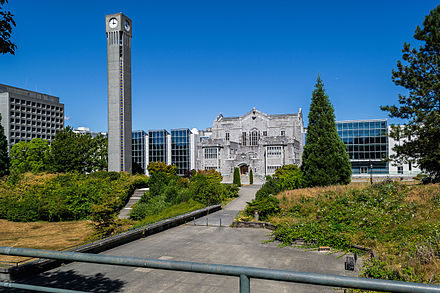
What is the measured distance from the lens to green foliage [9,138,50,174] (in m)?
48.0

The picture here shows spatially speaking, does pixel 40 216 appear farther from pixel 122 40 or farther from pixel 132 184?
pixel 122 40

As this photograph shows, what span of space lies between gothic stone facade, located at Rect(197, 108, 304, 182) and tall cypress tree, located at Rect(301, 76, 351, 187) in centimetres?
2968

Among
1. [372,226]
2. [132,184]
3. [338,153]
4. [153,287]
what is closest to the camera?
[153,287]

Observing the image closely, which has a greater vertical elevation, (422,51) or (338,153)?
(422,51)

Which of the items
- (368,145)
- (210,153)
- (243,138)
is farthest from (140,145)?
(368,145)

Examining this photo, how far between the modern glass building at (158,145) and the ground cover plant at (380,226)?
6525cm

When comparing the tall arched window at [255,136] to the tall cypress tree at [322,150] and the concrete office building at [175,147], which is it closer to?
the concrete office building at [175,147]

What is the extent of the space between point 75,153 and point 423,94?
4564cm

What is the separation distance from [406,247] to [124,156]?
45.5m

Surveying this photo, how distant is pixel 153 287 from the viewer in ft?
30.3

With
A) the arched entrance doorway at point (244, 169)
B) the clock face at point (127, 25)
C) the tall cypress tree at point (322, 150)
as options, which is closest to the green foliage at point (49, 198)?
the tall cypress tree at point (322, 150)

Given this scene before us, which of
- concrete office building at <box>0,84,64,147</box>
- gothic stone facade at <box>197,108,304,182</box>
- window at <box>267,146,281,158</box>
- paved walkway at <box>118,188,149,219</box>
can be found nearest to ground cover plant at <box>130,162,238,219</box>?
paved walkway at <box>118,188,149,219</box>

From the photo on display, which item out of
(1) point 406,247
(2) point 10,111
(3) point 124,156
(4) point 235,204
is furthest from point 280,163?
(2) point 10,111

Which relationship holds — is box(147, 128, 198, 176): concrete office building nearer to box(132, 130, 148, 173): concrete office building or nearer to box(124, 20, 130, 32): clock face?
box(132, 130, 148, 173): concrete office building
